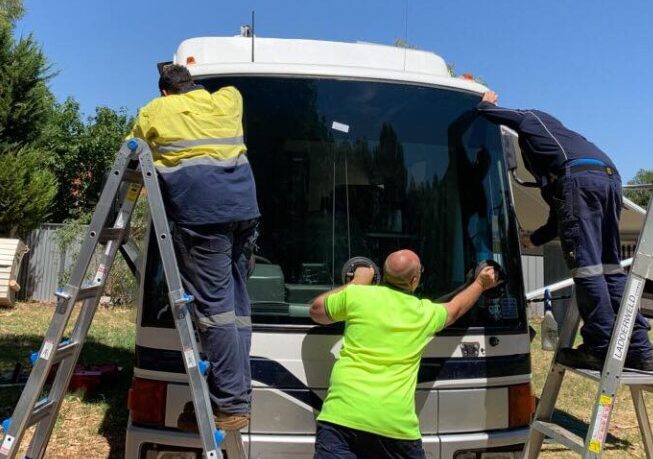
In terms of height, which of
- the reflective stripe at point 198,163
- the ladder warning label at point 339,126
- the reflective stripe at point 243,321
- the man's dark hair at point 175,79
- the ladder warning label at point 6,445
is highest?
the man's dark hair at point 175,79

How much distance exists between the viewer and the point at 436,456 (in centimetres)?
314

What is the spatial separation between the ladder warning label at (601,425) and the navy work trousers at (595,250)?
0.92 ft

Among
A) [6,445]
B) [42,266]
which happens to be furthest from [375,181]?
[42,266]

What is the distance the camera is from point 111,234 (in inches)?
112

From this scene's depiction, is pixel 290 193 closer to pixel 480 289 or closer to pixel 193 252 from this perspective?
pixel 193 252

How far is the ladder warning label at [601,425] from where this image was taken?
2.75 meters

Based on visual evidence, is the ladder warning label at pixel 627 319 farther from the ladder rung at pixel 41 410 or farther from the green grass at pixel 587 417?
the green grass at pixel 587 417

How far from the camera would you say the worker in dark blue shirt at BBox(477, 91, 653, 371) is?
9.69 ft

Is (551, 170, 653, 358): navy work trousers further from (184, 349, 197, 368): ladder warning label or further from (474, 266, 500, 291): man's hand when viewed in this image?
(184, 349, 197, 368): ladder warning label

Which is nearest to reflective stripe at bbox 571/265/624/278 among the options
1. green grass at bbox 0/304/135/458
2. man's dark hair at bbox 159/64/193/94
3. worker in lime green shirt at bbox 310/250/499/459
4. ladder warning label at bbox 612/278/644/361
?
ladder warning label at bbox 612/278/644/361

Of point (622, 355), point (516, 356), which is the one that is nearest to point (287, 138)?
point (516, 356)

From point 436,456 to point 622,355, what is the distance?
1040mm

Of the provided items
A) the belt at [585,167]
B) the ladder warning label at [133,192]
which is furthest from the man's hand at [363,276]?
the ladder warning label at [133,192]

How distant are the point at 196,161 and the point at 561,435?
2.17 m
